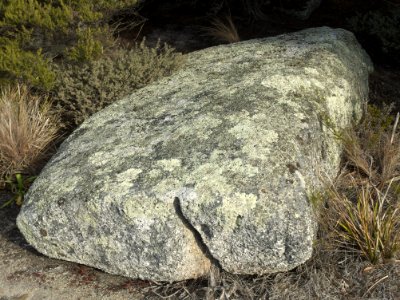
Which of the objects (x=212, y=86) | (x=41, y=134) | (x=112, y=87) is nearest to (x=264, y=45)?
(x=212, y=86)

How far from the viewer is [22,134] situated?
14.1 feet

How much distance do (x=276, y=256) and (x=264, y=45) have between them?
266cm

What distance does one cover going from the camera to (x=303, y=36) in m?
5.19

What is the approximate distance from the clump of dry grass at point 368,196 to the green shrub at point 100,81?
1855 mm

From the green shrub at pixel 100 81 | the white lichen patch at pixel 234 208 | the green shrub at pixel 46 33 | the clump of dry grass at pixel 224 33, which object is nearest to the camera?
the white lichen patch at pixel 234 208

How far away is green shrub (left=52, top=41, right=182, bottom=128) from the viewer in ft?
14.7

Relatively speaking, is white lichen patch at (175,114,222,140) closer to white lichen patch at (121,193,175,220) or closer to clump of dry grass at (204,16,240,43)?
white lichen patch at (121,193,175,220)

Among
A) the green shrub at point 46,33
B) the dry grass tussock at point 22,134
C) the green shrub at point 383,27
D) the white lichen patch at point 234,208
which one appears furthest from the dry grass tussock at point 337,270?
the green shrub at point 383,27

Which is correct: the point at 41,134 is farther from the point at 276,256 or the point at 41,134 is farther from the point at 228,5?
the point at 228,5

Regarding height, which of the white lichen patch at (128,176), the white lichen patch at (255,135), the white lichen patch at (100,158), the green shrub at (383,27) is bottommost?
the green shrub at (383,27)

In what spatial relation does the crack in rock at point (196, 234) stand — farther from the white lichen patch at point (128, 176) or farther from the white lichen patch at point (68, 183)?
the white lichen patch at point (68, 183)

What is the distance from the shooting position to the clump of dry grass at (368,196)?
3093 mm

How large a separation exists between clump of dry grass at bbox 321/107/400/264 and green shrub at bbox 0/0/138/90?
2.59 m

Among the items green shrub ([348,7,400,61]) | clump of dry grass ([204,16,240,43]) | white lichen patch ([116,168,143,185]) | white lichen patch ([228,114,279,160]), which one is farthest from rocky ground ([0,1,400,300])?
green shrub ([348,7,400,61])
